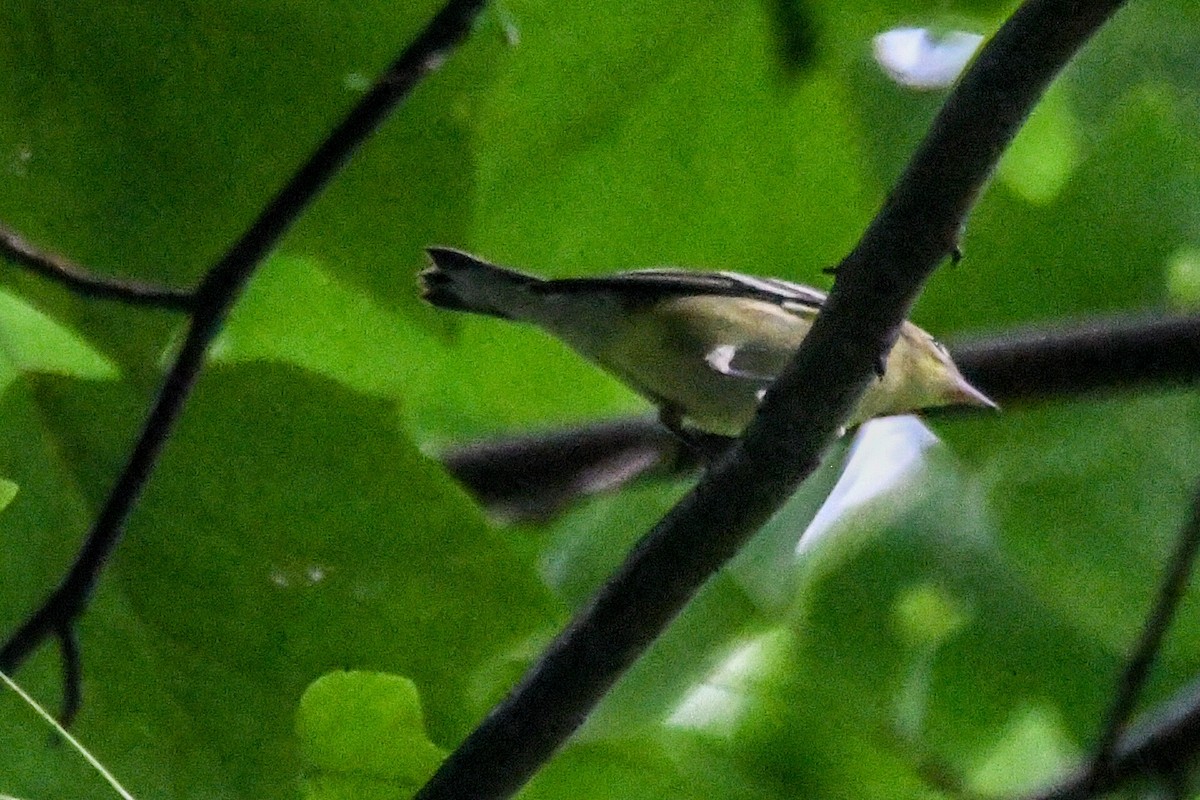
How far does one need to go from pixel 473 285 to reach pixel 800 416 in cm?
58

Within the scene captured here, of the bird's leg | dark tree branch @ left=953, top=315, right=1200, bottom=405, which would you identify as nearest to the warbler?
the bird's leg

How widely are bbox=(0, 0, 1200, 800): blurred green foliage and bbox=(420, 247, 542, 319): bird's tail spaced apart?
0.03m

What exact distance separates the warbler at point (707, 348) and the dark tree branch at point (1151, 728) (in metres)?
0.45

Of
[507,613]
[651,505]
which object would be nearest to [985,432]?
[651,505]

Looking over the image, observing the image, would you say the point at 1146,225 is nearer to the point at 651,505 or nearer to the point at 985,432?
the point at 985,432

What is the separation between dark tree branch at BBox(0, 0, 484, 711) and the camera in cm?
137

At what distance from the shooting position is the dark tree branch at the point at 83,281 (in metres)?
1.34

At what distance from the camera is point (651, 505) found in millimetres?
1893

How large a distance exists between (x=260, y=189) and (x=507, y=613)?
1.47 feet

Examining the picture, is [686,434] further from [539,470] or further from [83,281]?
[83,281]

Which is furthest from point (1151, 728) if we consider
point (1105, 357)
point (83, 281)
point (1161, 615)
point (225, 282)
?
point (83, 281)

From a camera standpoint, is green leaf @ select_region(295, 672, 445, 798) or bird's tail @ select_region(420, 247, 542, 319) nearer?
green leaf @ select_region(295, 672, 445, 798)

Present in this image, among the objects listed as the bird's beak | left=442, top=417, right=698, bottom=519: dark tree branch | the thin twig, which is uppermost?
the thin twig

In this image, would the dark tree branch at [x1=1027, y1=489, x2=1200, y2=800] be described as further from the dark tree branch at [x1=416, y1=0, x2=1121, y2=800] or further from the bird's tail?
the bird's tail
